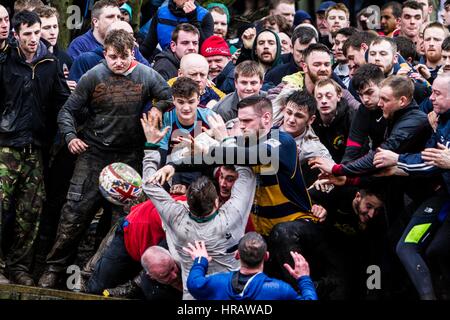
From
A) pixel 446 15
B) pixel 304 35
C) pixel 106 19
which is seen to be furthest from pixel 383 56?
pixel 446 15

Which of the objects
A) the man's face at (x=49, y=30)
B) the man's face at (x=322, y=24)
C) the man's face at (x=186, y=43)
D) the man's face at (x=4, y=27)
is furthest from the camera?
the man's face at (x=322, y=24)

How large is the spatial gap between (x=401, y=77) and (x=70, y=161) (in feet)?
13.8

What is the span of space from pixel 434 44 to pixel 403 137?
3.17 meters

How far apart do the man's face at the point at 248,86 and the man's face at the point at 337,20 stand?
4.05 metres

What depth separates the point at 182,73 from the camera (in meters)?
14.5

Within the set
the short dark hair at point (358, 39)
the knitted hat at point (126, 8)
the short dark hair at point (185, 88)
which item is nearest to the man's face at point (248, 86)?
the short dark hair at point (185, 88)

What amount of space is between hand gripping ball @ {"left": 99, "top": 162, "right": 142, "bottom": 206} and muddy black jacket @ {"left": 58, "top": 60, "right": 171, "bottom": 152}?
1.57 feet

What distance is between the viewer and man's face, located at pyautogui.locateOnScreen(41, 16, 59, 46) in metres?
15.3

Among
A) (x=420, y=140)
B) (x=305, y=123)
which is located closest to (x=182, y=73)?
(x=305, y=123)

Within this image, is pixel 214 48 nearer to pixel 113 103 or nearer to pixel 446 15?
pixel 113 103

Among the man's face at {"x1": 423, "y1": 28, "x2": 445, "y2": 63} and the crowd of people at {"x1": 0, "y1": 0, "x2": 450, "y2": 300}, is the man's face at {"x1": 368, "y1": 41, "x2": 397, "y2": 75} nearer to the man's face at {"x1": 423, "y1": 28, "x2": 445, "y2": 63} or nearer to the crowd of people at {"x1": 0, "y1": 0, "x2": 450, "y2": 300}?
the crowd of people at {"x1": 0, "y1": 0, "x2": 450, "y2": 300}

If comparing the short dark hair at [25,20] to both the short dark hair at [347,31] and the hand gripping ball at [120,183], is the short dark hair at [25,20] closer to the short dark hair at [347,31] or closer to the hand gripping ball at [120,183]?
the hand gripping ball at [120,183]

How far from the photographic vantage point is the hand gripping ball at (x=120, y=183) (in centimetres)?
1349

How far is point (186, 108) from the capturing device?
13273 mm
